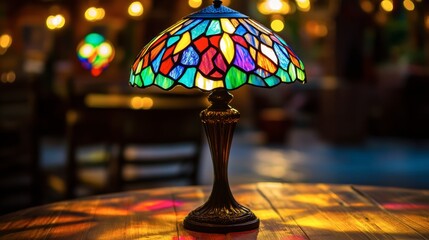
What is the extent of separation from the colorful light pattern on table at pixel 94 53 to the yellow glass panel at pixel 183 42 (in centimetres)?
940

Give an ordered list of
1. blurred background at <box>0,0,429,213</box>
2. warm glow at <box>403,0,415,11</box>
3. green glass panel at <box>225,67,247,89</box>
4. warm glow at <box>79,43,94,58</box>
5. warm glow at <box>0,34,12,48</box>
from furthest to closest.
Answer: warm glow at <box>79,43,94,58</box>, warm glow at <box>0,34,12,48</box>, warm glow at <box>403,0,415,11</box>, blurred background at <box>0,0,429,213</box>, green glass panel at <box>225,67,247,89</box>

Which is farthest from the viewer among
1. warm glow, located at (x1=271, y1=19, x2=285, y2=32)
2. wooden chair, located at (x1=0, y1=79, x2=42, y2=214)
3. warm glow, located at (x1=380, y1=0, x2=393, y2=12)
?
warm glow, located at (x1=271, y1=19, x2=285, y2=32)

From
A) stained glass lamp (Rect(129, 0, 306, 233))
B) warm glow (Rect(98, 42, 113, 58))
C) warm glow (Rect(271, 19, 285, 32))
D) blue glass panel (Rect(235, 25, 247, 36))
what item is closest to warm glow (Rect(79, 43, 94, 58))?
warm glow (Rect(98, 42, 113, 58))

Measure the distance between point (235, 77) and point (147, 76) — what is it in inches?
8.4

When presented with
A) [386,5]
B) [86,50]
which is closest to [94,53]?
[86,50]

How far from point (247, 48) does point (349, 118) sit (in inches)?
330

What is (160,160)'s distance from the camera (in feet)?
11.3

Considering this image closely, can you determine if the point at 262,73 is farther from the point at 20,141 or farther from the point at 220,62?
the point at 20,141

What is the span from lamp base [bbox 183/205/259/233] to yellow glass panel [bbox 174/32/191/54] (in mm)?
409

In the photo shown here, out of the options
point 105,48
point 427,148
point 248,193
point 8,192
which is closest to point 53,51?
A: point 105,48

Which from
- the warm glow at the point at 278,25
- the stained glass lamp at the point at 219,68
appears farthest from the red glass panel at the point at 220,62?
the warm glow at the point at 278,25

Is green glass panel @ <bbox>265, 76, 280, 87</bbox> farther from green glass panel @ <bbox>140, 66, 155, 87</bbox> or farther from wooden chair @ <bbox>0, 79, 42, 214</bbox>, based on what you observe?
wooden chair @ <bbox>0, 79, 42, 214</bbox>

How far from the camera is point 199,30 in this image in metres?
1.64

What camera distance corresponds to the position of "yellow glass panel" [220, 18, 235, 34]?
164 centimetres
